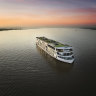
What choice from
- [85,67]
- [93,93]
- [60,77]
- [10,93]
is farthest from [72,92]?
[85,67]

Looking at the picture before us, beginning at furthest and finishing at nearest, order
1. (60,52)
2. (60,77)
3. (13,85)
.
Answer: (60,52) < (60,77) < (13,85)

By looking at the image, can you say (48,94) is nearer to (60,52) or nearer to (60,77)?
(60,77)

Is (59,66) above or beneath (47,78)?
above

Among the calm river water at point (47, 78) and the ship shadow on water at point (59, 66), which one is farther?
the ship shadow on water at point (59, 66)

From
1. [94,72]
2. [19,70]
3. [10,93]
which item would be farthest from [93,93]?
[19,70]

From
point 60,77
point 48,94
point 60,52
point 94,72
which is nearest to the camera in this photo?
point 48,94

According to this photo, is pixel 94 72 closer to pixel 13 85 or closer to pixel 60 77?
pixel 60 77

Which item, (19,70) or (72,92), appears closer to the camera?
(72,92)

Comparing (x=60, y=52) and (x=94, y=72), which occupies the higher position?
(x=60, y=52)

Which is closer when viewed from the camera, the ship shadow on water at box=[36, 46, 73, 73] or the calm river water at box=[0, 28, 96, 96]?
the calm river water at box=[0, 28, 96, 96]

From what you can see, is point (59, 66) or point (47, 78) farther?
point (59, 66)
